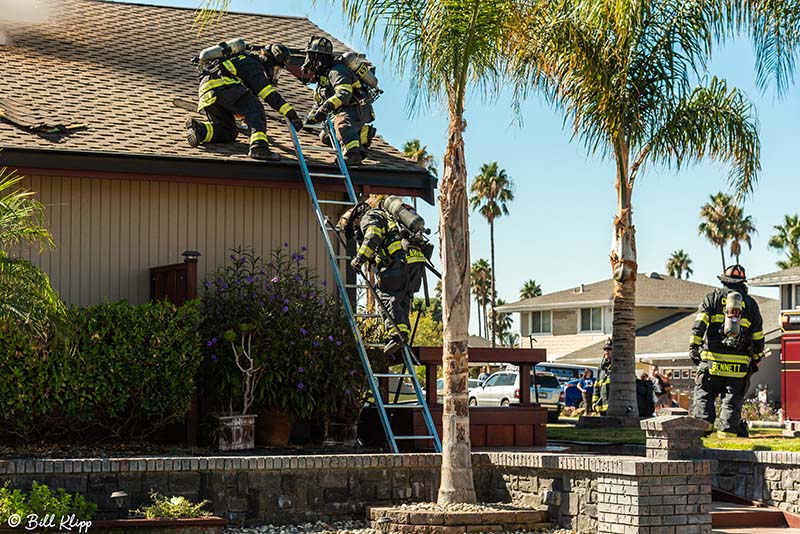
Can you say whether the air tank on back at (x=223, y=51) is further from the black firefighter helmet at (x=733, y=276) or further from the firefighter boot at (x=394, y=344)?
the black firefighter helmet at (x=733, y=276)

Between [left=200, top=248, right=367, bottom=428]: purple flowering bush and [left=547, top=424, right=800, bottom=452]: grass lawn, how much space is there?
11.5 feet

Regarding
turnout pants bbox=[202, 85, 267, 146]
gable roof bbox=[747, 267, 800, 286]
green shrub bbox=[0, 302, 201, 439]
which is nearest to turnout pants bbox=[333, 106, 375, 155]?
turnout pants bbox=[202, 85, 267, 146]

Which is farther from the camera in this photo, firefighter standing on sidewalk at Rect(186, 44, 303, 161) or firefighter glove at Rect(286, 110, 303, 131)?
firefighter glove at Rect(286, 110, 303, 131)

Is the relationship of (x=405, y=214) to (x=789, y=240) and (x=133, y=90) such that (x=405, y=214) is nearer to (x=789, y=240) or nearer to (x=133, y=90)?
(x=133, y=90)

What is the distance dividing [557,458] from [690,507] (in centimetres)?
130

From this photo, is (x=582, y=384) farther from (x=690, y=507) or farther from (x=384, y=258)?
(x=690, y=507)

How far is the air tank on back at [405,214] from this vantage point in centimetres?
1370

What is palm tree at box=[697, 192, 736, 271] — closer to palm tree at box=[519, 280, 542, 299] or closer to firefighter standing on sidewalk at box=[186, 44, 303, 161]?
palm tree at box=[519, 280, 542, 299]

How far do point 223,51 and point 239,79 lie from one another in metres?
0.41

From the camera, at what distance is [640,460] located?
10414 millimetres

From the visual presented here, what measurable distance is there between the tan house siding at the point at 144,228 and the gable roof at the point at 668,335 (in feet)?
102

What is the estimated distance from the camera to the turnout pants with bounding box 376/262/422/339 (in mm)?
13797

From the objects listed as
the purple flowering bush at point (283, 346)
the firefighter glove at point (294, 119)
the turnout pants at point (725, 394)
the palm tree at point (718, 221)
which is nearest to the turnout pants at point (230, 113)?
the firefighter glove at point (294, 119)

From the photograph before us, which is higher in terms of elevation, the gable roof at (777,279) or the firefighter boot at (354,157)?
the firefighter boot at (354,157)
